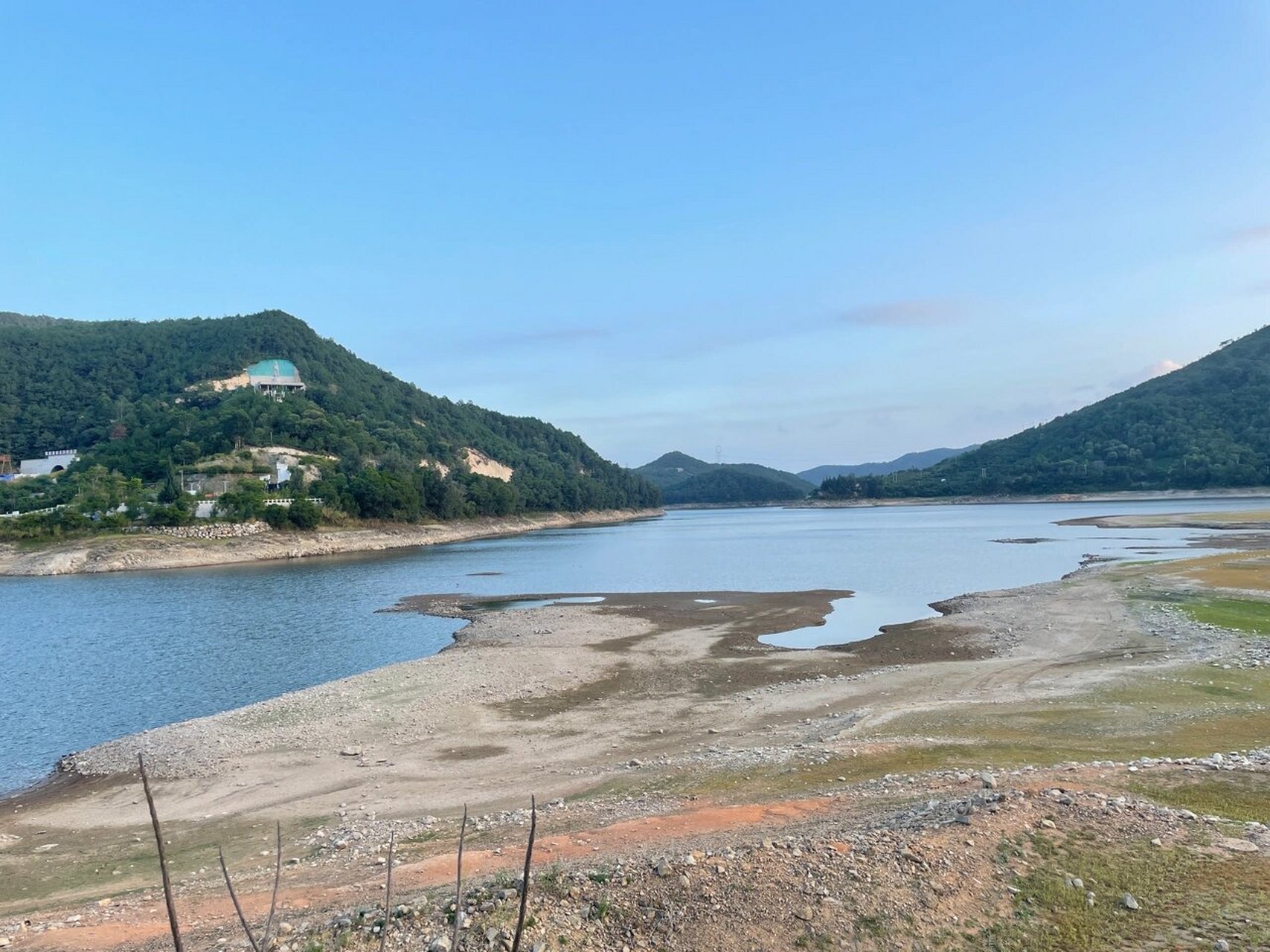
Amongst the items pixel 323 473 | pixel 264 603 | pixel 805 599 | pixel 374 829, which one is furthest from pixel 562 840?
pixel 323 473

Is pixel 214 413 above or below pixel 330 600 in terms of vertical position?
above

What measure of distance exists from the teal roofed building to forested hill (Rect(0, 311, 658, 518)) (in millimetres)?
A: 2670

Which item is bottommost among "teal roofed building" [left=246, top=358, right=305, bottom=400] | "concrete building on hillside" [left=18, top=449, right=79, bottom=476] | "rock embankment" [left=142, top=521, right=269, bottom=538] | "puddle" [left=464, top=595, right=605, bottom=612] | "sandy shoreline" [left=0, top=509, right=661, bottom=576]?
"puddle" [left=464, top=595, right=605, bottom=612]

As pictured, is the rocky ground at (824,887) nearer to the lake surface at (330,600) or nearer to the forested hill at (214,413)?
the lake surface at (330,600)

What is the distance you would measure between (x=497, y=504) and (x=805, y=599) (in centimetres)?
11088

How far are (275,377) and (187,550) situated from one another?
9271 cm

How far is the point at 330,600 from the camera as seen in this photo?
5284 cm

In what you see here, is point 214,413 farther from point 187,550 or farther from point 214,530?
point 187,550

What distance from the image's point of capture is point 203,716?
973 inches

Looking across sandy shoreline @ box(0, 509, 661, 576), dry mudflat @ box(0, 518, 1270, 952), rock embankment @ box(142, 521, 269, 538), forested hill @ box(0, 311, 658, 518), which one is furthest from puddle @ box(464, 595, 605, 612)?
forested hill @ box(0, 311, 658, 518)

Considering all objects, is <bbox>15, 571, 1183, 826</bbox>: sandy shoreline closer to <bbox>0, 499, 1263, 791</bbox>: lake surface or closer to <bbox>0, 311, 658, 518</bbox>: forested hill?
<bbox>0, 499, 1263, 791</bbox>: lake surface

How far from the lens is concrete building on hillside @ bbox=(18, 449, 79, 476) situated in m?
135

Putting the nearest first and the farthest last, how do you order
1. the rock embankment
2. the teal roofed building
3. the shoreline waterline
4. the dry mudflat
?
the dry mudflat
the shoreline waterline
the rock embankment
the teal roofed building

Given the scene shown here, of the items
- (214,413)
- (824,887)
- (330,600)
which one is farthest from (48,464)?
(824,887)
